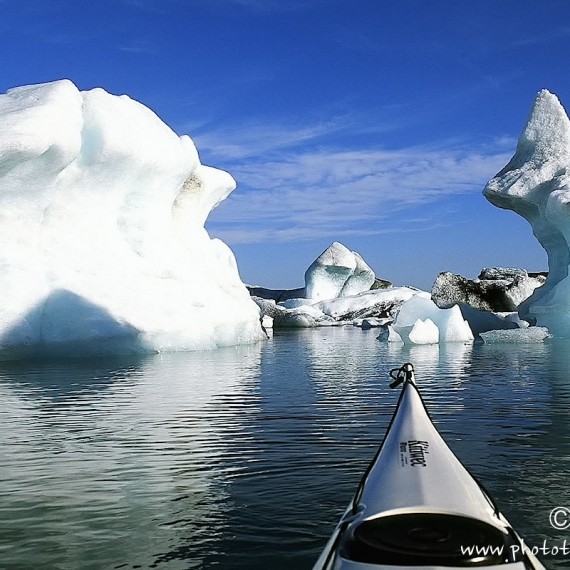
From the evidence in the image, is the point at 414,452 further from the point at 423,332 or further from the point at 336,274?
the point at 336,274

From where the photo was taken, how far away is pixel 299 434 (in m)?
7.71

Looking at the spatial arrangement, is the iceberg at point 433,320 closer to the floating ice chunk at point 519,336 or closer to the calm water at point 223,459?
the floating ice chunk at point 519,336

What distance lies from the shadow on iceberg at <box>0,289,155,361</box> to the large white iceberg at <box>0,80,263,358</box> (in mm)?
23

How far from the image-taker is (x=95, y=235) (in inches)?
749

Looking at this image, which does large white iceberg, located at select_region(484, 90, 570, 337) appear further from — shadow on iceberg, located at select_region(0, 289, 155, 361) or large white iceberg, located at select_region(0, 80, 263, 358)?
shadow on iceberg, located at select_region(0, 289, 155, 361)

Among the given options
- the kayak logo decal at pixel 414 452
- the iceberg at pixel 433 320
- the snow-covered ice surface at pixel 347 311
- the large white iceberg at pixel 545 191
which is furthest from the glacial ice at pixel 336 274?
the kayak logo decal at pixel 414 452

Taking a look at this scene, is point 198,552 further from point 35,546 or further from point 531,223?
point 531,223

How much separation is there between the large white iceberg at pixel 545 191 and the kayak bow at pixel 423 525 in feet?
75.2

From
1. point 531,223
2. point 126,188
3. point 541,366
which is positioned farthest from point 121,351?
point 531,223

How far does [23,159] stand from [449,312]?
50.6 feet

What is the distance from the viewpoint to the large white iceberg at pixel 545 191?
1003 inches

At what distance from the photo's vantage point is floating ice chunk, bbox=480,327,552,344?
2394 centimetres

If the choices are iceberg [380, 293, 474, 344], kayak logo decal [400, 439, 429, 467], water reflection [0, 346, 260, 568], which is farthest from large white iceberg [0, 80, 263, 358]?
kayak logo decal [400, 439, 429, 467]

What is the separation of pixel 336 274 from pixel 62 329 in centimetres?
5015
